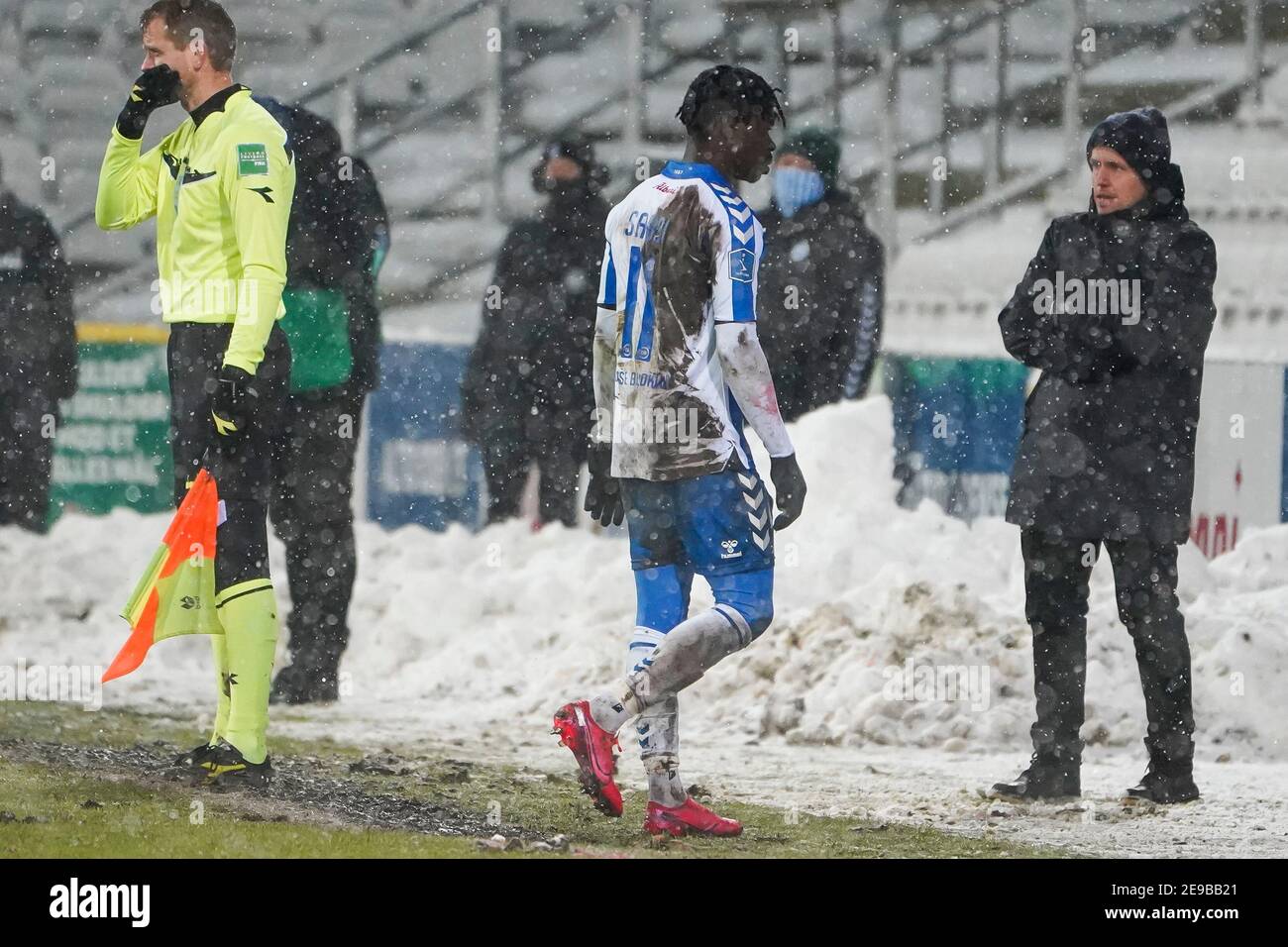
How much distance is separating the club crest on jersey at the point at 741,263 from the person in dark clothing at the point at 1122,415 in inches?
41.9

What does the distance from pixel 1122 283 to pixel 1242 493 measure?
2808 mm

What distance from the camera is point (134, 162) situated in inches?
247

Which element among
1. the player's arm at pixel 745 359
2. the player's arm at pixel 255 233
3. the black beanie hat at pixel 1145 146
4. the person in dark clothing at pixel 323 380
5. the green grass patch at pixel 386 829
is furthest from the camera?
the person in dark clothing at pixel 323 380

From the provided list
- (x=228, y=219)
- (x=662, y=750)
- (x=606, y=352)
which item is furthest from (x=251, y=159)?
(x=662, y=750)

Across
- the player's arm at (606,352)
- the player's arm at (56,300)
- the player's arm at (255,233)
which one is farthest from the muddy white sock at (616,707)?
the player's arm at (56,300)

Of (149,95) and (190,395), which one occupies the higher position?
(149,95)

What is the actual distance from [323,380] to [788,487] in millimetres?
2546

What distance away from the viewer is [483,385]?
927 cm

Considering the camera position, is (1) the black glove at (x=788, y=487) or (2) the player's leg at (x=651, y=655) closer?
(1) the black glove at (x=788, y=487)

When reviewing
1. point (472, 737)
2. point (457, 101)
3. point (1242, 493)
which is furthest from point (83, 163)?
point (1242, 493)

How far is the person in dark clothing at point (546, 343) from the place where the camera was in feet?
29.0

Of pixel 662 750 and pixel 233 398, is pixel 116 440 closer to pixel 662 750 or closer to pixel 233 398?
pixel 233 398

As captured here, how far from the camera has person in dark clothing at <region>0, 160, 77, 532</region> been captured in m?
9.51

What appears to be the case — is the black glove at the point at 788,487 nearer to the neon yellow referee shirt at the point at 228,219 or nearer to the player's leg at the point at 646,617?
the player's leg at the point at 646,617
